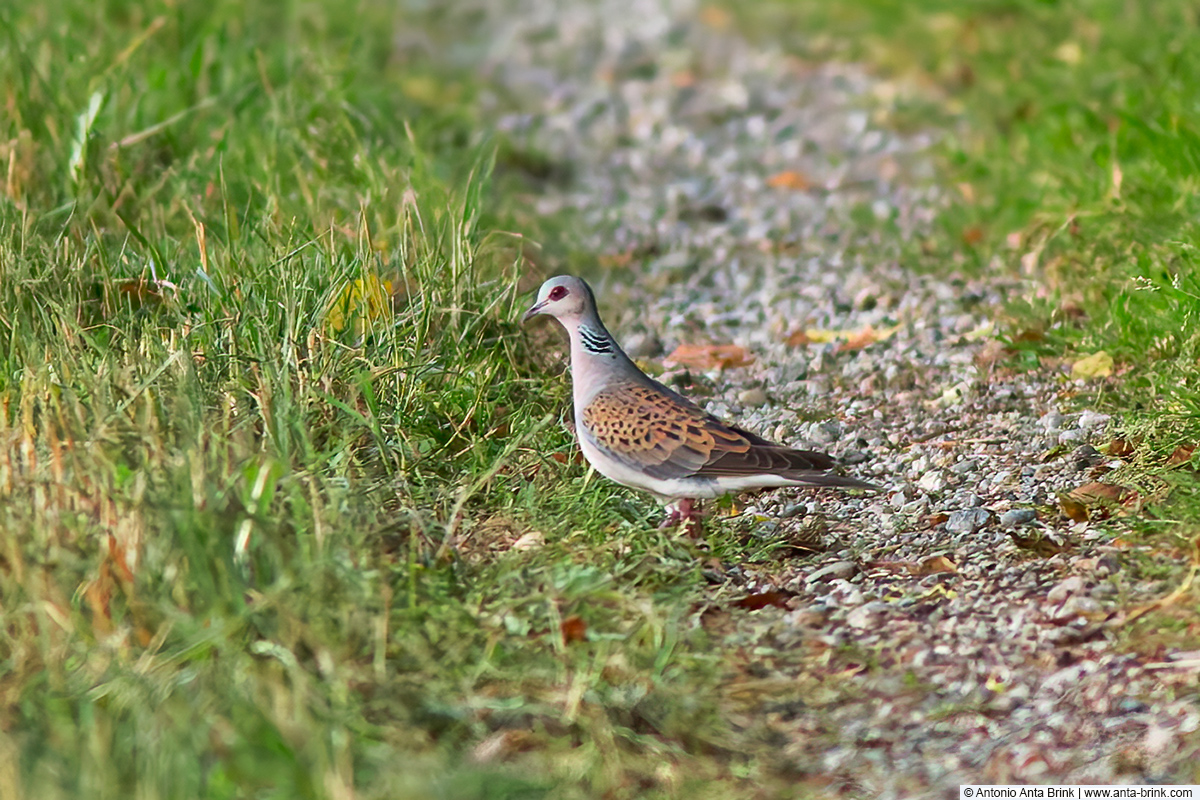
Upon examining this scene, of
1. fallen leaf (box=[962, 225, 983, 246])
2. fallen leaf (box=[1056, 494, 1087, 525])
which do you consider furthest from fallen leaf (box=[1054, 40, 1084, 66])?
fallen leaf (box=[1056, 494, 1087, 525])

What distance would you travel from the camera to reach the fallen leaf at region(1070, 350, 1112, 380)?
567 cm

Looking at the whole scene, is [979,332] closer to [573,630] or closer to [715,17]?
[573,630]

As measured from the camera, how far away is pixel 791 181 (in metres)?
8.68

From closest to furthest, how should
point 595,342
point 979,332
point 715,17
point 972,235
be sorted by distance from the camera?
point 595,342, point 979,332, point 972,235, point 715,17

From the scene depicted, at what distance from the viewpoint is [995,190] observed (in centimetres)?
768

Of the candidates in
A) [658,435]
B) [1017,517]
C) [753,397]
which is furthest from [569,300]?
[1017,517]

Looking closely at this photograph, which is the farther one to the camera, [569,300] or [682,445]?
[569,300]

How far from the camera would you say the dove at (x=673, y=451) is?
176 inches

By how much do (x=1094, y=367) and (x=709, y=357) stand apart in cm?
159

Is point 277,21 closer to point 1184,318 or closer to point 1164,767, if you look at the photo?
point 1184,318

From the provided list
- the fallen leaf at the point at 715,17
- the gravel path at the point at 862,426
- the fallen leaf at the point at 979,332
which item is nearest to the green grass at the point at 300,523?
the gravel path at the point at 862,426

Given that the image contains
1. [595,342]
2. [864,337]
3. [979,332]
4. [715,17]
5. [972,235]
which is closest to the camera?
[595,342]

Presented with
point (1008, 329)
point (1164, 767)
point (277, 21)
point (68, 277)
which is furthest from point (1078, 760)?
point (277, 21)

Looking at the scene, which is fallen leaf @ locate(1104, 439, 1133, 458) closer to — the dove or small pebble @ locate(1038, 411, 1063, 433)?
small pebble @ locate(1038, 411, 1063, 433)
